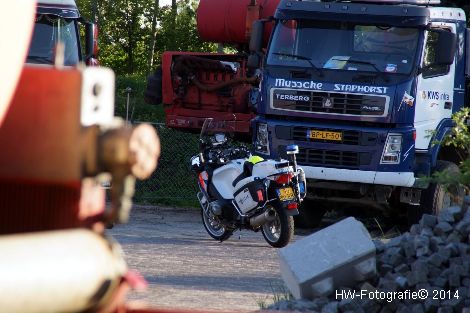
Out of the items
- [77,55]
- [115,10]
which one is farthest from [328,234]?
[115,10]

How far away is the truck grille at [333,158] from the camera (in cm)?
1473

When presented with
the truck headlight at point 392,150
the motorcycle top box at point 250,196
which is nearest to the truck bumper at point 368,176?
the truck headlight at point 392,150

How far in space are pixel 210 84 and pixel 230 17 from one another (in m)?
1.42

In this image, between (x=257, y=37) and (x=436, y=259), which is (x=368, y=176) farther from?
(x=436, y=259)

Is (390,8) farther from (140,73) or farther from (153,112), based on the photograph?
(140,73)

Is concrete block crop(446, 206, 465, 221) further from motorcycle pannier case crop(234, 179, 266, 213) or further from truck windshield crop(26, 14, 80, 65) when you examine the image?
truck windshield crop(26, 14, 80, 65)

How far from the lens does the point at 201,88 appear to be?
60.8 feet

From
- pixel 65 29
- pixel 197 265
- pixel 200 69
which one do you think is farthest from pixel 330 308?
pixel 200 69

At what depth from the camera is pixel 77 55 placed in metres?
16.9

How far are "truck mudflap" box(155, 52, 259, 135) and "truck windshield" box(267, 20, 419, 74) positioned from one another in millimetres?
3431

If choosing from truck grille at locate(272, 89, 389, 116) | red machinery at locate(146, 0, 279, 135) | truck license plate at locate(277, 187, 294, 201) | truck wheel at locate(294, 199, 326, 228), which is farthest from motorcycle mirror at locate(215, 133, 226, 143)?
red machinery at locate(146, 0, 279, 135)

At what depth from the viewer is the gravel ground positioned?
9195mm

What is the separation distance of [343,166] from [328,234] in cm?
660

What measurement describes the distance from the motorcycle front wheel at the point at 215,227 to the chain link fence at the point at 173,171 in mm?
5529
